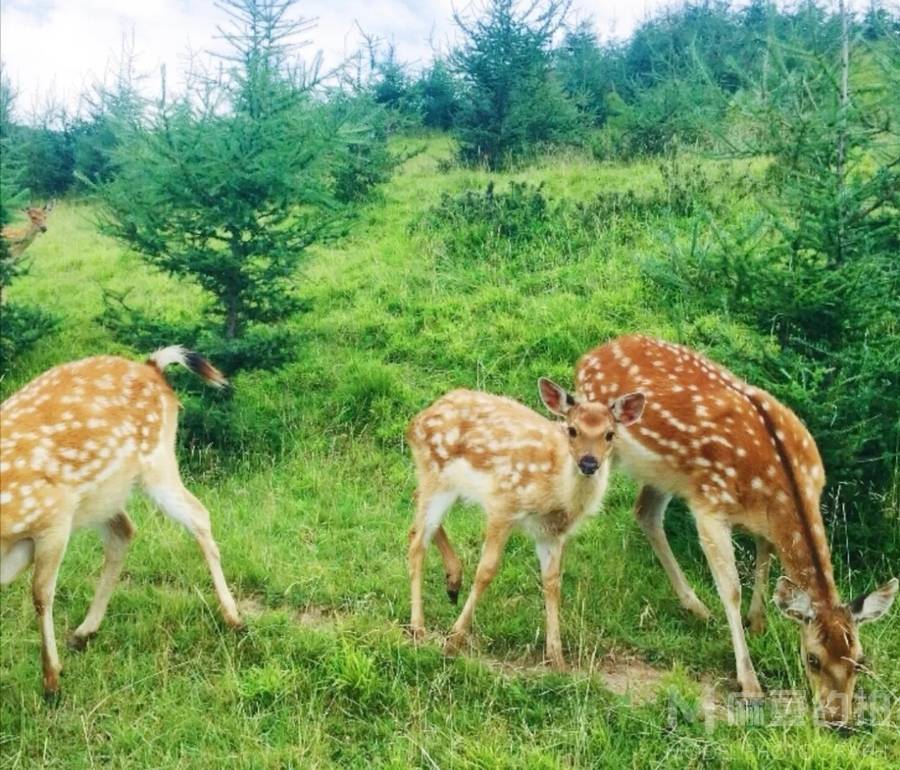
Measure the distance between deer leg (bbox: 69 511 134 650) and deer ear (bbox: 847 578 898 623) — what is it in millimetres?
4114

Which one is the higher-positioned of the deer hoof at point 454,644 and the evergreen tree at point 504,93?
the evergreen tree at point 504,93

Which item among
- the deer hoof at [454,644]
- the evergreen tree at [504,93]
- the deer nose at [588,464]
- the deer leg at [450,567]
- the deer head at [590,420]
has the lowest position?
the deer hoof at [454,644]

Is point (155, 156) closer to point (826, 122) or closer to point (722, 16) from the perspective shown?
point (826, 122)

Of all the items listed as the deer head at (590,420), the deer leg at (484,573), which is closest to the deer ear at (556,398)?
the deer head at (590,420)

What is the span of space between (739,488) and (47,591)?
Answer: 383 centimetres

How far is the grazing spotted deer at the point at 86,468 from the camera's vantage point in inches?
179

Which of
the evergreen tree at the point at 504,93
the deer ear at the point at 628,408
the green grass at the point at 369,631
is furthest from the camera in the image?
the evergreen tree at the point at 504,93

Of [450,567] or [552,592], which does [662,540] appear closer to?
[552,592]

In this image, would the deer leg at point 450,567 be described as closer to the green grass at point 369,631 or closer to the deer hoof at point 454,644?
the green grass at point 369,631

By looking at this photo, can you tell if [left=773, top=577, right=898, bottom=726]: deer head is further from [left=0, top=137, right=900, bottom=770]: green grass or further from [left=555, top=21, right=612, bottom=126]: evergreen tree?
[left=555, top=21, right=612, bottom=126]: evergreen tree

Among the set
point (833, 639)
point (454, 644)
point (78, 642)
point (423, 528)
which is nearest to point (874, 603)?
point (833, 639)

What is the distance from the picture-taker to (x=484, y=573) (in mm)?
4922

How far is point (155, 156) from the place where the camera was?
7168 millimetres

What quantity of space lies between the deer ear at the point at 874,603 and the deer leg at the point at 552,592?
4.89 feet
